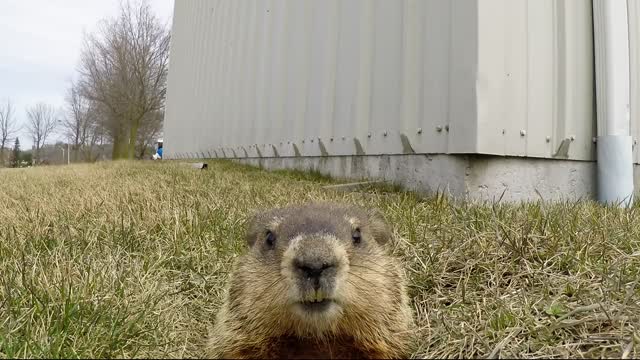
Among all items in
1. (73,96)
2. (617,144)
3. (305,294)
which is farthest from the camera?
(73,96)

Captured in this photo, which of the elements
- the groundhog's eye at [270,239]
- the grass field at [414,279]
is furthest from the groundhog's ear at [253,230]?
the grass field at [414,279]

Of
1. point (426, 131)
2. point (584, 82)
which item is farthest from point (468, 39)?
point (584, 82)

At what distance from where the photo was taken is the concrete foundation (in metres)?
4.52

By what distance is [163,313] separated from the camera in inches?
81.9

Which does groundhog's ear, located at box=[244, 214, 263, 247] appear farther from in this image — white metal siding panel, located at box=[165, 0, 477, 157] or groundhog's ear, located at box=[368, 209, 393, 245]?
white metal siding panel, located at box=[165, 0, 477, 157]

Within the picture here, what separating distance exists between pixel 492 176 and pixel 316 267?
340 centimetres

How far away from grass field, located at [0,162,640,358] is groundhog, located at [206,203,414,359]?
20cm

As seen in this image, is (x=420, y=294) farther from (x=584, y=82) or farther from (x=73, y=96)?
(x=73, y=96)

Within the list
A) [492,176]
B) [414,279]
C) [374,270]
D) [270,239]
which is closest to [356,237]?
[374,270]

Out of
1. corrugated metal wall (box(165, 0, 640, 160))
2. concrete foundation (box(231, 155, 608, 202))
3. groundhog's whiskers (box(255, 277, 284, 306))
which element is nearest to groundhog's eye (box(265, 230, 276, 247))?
groundhog's whiskers (box(255, 277, 284, 306))

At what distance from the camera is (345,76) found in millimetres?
6332

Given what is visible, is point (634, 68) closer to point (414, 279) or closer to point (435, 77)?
point (435, 77)

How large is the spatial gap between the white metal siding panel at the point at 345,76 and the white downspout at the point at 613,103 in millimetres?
1376

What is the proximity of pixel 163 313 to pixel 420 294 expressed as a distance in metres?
1.12
